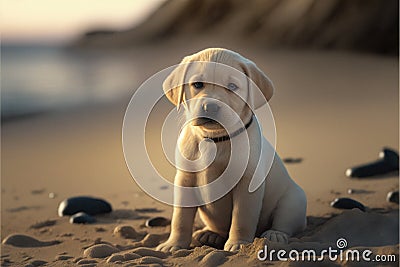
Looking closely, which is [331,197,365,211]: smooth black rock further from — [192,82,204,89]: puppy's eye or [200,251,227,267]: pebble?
[192,82,204,89]: puppy's eye

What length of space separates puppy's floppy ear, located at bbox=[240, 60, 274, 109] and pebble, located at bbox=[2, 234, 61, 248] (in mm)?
→ 2111

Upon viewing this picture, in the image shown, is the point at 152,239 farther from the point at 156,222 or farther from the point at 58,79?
the point at 58,79

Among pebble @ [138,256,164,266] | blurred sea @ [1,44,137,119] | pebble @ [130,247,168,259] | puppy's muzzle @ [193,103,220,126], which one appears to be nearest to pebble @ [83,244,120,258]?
pebble @ [130,247,168,259]

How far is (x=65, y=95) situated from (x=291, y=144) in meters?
8.99

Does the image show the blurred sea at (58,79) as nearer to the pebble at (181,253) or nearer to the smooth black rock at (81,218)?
the smooth black rock at (81,218)

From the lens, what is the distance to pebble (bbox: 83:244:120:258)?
419cm

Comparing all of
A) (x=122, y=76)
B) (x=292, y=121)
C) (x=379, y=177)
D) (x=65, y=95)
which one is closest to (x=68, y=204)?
(x=379, y=177)

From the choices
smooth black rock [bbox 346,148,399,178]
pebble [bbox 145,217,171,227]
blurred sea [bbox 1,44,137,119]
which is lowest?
pebble [bbox 145,217,171,227]

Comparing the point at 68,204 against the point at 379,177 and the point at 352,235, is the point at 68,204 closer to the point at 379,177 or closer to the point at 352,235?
the point at 352,235

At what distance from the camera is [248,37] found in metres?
20.4

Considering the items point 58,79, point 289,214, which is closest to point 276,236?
point 289,214

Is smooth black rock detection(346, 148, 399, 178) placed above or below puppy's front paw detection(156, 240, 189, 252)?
above

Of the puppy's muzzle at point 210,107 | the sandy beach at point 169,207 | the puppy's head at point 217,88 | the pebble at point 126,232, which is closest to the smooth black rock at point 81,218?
the sandy beach at point 169,207

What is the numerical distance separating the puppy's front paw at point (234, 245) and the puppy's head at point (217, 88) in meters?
0.79
